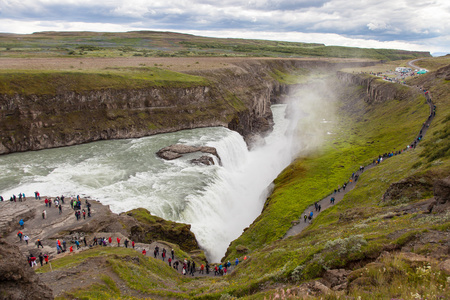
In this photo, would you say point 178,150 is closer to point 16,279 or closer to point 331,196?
point 331,196

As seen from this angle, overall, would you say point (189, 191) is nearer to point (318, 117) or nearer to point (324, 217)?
point (324, 217)

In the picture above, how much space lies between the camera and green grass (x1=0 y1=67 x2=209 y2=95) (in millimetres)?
61156

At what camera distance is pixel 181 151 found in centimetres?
6100

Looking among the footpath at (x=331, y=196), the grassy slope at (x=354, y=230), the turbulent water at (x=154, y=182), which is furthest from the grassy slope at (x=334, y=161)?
the turbulent water at (x=154, y=182)

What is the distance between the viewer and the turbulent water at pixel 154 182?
1645 inches

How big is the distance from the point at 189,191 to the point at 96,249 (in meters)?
19.7

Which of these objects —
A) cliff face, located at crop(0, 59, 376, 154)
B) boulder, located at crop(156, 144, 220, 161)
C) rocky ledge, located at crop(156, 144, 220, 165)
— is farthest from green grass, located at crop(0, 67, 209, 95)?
rocky ledge, located at crop(156, 144, 220, 165)

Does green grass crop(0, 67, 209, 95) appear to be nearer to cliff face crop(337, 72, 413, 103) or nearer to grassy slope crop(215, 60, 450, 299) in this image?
grassy slope crop(215, 60, 450, 299)

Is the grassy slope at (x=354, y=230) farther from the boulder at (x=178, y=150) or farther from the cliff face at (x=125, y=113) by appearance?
the cliff face at (x=125, y=113)

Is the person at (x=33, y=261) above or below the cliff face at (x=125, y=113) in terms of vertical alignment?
below

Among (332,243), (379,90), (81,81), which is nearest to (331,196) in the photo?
(332,243)

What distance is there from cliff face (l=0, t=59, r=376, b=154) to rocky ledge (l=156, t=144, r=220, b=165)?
1411 cm

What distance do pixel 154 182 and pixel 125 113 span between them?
104 ft

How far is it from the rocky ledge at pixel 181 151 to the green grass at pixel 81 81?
2492 centimetres
